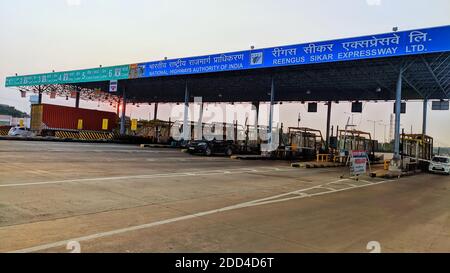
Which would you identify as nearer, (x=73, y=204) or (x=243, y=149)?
(x=73, y=204)

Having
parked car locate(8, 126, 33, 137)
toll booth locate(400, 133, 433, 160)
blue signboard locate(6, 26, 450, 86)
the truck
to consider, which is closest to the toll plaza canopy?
blue signboard locate(6, 26, 450, 86)

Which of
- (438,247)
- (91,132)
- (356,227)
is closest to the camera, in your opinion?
(438,247)

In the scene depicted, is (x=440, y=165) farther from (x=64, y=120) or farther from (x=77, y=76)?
(x=64, y=120)

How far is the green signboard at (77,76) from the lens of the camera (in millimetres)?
36375

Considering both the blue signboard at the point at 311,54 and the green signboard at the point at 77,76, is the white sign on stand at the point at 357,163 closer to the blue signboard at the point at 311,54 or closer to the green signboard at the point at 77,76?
the blue signboard at the point at 311,54

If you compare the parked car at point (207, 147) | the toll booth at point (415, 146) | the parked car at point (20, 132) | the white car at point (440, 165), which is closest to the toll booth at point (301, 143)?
the parked car at point (207, 147)

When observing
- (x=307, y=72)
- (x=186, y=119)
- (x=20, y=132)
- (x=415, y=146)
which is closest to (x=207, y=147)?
(x=186, y=119)

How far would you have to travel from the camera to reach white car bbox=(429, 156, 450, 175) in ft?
85.7

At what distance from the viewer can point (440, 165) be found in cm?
2636

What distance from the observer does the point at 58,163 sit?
47.2 ft

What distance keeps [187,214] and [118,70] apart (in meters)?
31.8

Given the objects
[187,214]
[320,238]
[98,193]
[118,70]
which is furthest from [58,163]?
[118,70]

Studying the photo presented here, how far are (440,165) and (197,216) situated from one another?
25105 mm
